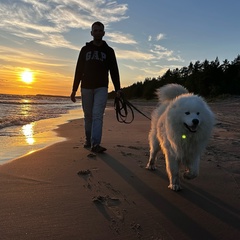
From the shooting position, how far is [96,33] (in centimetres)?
484

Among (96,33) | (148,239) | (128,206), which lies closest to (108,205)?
(128,206)

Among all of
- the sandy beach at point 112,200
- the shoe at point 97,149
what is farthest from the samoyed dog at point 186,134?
the shoe at point 97,149

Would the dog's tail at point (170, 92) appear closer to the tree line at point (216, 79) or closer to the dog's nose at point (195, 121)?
the dog's nose at point (195, 121)

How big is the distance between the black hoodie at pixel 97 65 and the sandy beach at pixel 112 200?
1.23m

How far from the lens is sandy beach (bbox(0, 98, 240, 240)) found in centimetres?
209

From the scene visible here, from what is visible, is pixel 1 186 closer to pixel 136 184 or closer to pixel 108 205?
pixel 108 205

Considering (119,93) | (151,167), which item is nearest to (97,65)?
(119,93)

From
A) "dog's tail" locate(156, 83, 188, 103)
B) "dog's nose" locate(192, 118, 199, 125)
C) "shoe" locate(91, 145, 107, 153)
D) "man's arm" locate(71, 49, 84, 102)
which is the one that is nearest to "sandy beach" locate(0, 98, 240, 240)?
"shoe" locate(91, 145, 107, 153)

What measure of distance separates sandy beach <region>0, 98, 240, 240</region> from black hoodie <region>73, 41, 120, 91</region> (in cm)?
123

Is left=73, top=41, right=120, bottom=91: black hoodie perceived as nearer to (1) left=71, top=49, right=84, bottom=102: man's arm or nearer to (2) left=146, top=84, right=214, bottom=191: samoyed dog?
(1) left=71, top=49, right=84, bottom=102: man's arm

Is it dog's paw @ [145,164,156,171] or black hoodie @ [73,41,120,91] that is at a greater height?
black hoodie @ [73,41,120,91]

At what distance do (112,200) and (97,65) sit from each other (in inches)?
109

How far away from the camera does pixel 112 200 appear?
2.69 metres

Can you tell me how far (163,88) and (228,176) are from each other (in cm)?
140
